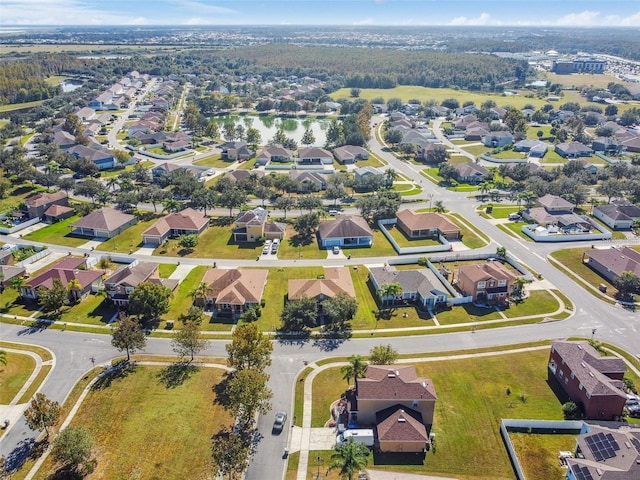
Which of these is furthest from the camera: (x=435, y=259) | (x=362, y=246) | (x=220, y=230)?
(x=220, y=230)

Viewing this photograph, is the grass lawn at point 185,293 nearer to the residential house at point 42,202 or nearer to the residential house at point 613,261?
the residential house at point 42,202

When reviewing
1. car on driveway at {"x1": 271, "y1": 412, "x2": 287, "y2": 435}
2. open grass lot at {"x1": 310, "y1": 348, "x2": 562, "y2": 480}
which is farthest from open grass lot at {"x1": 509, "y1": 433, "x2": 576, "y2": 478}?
car on driveway at {"x1": 271, "y1": 412, "x2": 287, "y2": 435}

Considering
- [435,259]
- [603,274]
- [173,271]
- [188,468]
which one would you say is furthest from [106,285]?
[603,274]

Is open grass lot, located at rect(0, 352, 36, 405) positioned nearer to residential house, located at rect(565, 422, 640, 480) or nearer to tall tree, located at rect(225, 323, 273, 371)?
tall tree, located at rect(225, 323, 273, 371)

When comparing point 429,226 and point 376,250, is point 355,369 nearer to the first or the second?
point 376,250

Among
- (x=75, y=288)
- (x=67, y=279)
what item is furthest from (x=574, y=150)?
Answer: (x=67, y=279)

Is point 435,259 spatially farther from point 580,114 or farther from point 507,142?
point 580,114
